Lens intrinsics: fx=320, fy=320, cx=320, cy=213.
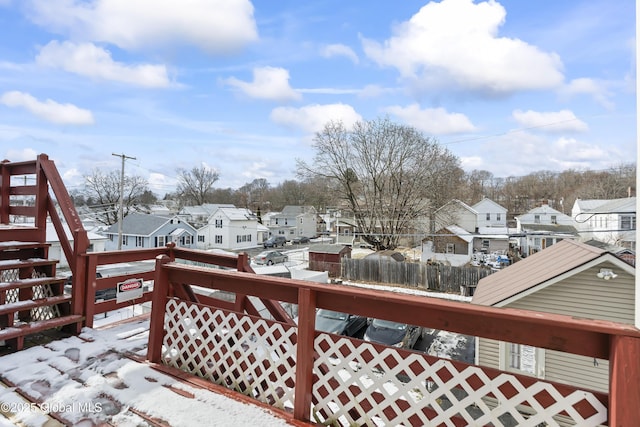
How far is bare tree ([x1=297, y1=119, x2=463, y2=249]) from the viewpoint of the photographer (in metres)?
23.0

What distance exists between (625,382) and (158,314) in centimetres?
268

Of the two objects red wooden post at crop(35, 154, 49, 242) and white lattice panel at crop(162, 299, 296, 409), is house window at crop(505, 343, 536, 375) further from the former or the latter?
red wooden post at crop(35, 154, 49, 242)

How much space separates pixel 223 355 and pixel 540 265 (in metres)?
7.74

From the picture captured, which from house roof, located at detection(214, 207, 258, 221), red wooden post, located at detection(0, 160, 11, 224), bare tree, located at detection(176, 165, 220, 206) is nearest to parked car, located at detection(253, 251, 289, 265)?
house roof, located at detection(214, 207, 258, 221)

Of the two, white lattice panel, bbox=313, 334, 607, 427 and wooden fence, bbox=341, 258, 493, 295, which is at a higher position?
white lattice panel, bbox=313, 334, 607, 427

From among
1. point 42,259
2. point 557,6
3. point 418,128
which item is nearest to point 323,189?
point 418,128

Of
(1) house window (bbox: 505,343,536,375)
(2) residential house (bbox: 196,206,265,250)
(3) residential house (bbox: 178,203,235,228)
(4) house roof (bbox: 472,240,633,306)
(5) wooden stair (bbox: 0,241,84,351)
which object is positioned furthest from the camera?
(3) residential house (bbox: 178,203,235,228)

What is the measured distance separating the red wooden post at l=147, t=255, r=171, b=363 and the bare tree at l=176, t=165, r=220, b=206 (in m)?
46.8

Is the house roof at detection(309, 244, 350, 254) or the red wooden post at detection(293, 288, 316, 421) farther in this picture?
the house roof at detection(309, 244, 350, 254)

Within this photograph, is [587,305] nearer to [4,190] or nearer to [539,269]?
[539,269]

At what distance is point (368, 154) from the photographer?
23812 mm

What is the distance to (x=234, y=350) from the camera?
84.4 inches

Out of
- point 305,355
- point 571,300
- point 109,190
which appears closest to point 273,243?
point 109,190

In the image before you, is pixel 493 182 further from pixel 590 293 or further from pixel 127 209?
pixel 127 209
